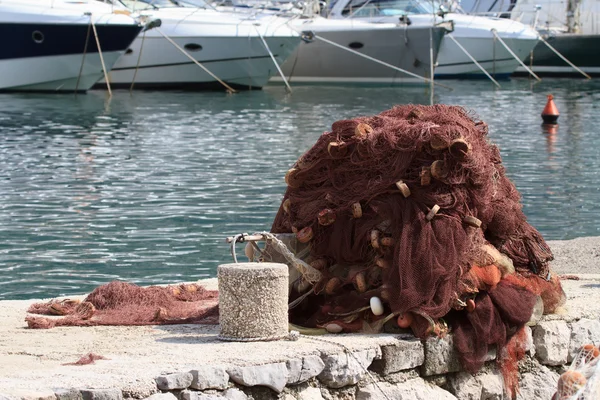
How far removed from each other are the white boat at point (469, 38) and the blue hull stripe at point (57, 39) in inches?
605

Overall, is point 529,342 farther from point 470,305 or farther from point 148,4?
point 148,4

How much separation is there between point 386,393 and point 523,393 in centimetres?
114

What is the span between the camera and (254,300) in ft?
22.5

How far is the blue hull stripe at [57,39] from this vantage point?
37.4 meters

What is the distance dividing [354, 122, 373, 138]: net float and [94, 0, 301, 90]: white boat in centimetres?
3340

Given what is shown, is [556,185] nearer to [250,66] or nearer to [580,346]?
[580,346]

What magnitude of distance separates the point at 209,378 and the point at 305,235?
1791 mm

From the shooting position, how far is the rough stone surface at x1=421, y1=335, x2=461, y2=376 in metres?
7.07

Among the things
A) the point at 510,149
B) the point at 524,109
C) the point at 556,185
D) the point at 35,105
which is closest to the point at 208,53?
the point at 35,105

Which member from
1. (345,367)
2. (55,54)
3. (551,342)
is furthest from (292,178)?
(55,54)

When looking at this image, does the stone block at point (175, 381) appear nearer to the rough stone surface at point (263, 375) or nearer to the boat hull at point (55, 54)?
the rough stone surface at point (263, 375)

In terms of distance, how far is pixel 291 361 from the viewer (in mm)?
6387

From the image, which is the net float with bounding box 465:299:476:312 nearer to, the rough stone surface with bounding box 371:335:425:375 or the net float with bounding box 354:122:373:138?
the rough stone surface with bounding box 371:335:425:375

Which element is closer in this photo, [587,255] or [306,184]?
[306,184]
